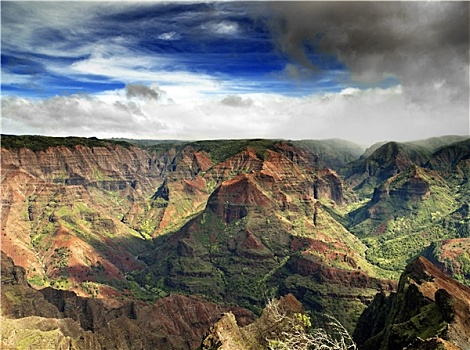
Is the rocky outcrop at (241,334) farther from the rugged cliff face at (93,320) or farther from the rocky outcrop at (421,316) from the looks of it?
the rugged cliff face at (93,320)

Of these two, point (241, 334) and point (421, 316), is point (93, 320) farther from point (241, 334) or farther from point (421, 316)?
point (421, 316)

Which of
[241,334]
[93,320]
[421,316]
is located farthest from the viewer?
[93,320]

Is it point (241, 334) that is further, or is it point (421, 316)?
point (241, 334)

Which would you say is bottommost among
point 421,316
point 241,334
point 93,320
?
point 93,320

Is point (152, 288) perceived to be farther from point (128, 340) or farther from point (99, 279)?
point (128, 340)

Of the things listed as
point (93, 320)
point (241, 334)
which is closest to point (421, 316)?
point (241, 334)

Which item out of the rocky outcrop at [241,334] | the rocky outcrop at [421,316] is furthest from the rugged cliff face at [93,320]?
the rocky outcrop at [421,316]

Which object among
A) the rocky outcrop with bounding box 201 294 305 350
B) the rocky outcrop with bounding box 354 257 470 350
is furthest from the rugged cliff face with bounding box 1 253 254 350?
the rocky outcrop with bounding box 354 257 470 350

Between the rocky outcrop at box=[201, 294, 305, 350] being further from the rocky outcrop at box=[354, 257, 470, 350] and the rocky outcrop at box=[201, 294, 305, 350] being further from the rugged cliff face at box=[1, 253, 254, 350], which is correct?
the rugged cliff face at box=[1, 253, 254, 350]

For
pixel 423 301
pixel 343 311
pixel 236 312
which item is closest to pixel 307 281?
pixel 343 311
